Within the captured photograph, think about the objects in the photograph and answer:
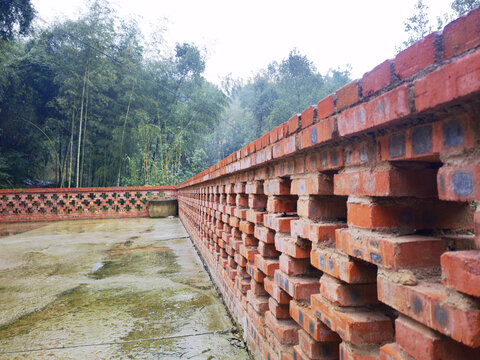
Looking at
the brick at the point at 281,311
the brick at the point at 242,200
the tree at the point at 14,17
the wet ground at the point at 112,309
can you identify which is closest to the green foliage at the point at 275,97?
the tree at the point at 14,17

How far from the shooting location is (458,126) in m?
0.63

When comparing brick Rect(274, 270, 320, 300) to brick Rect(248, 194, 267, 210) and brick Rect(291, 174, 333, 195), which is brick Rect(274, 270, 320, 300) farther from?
brick Rect(248, 194, 267, 210)


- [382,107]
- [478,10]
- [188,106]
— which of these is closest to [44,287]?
[382,107]

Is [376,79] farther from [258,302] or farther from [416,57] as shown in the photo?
[258,302]

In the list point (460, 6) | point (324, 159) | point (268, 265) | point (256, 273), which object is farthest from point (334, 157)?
point (460, 6)

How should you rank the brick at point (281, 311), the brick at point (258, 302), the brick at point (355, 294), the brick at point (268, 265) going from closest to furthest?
1. the brick at point (355, 294)
2. the brick at point (281, 311)
3. the brick at point (268, 265)
4. the brick at point (258, 302)

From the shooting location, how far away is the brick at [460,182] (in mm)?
599

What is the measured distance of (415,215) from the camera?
86cm

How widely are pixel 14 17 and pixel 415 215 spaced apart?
46.9ft

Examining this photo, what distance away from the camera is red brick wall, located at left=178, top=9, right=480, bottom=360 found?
60 cm

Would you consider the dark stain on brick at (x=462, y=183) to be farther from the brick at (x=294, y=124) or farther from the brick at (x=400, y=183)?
the brick at (x=294, y=124)

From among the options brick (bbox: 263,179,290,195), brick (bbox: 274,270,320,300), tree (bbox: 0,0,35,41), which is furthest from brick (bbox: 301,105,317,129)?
tree (bbox: 0,0,35,41)

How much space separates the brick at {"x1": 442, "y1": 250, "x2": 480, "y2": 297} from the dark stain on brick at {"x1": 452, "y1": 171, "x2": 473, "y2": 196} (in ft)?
0.38

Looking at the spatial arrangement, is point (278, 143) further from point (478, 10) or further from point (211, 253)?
point (211, 253)
